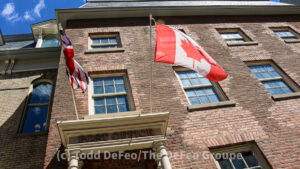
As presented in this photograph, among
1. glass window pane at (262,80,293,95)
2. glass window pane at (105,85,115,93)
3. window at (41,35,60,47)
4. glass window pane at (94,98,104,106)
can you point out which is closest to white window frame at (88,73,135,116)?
glass window pane at (94,98,104,106)

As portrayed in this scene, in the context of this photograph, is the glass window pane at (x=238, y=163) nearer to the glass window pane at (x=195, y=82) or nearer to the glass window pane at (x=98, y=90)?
the glass window pane at (x=195, y=82)

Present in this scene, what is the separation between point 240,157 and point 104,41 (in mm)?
7787

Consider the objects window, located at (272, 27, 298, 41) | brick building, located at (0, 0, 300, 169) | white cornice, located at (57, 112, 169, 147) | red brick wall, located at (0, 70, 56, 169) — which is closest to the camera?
white cornice, located at (57, 112, 169, 147)

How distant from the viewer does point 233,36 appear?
1128 centimetres

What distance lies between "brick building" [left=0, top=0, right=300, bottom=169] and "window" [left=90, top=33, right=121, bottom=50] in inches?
1.9

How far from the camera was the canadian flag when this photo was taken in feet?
17.0

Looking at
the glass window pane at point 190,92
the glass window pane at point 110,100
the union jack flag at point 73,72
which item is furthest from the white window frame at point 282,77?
the union jack flag at point 73,72

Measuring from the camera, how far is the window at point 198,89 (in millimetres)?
7297

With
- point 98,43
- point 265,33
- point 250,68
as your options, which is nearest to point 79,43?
point 98,43

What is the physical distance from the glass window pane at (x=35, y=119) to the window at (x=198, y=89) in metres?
5.68

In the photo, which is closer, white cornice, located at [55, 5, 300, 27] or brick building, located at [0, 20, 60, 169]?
brick building, located at [0, 20, 60, 169]

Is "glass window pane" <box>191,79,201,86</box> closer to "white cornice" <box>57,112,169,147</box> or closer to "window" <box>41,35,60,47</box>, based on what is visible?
"white cornice" <box>57,112,169,147</box>

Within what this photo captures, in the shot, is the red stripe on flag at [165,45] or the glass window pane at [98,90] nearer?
the red stripe on flag at [165,45]

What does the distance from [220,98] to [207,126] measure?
1691 mm
